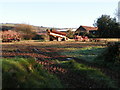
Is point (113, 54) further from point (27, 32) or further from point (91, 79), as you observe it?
point (27, 32)

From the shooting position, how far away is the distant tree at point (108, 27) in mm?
45416

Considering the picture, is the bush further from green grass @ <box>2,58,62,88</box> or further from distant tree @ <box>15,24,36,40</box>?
distant tree @ <box>15,24,36,40</box>

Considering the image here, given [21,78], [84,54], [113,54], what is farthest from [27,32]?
[21,78]

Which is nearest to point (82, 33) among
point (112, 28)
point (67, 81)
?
point (112, 28)

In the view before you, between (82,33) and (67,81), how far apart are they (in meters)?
43.2

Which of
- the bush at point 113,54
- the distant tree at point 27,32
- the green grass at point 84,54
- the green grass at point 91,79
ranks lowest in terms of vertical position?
the green grass at point 91,79

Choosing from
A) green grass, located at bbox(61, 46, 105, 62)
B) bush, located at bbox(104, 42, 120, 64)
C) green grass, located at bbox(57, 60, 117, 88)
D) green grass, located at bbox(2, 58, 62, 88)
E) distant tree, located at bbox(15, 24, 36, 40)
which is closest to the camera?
green grass, located at bbox(2, 58, 62, 88)

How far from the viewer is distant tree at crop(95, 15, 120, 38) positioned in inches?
1788

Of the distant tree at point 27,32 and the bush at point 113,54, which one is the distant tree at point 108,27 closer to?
the distant tree at point 27,32

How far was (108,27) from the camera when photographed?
46.6 m

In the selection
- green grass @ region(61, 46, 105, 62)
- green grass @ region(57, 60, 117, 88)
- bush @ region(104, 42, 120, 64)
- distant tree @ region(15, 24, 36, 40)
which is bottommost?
Result: green grass @ region(57, 60, 117, 88)

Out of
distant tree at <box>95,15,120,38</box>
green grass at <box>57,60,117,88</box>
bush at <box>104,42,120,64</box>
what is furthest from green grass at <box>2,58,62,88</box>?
distant tree at <box>95,15,120,38</box>

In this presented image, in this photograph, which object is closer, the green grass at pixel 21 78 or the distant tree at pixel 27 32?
the green grass at pixel 21 78

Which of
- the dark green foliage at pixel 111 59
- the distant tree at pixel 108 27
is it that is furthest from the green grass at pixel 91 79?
the distant tree at pixel 108 27
